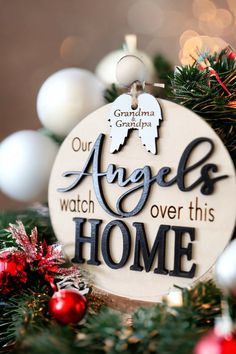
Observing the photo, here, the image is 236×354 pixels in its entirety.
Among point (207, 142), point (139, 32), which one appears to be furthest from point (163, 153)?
point (139, 32)

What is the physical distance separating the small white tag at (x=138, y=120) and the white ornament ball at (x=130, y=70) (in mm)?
22

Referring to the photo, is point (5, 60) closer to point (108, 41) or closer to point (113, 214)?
point (108, 41)

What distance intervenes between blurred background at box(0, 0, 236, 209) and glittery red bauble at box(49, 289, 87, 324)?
2.05 feet

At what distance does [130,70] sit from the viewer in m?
0.60

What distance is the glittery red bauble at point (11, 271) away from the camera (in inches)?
23.1

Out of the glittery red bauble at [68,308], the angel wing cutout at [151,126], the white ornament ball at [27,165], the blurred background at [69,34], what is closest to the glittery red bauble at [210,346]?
the glittery red bauble at [68,308]

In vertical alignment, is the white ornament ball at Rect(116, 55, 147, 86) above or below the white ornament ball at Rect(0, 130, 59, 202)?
above

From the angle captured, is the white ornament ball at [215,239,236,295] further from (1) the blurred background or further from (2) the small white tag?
(1) the blurred background

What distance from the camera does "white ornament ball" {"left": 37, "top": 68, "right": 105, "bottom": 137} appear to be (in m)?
0.72

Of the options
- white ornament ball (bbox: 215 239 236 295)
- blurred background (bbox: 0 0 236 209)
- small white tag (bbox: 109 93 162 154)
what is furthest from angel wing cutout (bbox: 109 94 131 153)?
blurred background (bbox: 0 0 236 209)

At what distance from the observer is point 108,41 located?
1.10 m

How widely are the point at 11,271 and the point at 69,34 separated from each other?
2.25ft

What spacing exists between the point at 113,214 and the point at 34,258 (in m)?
0.12

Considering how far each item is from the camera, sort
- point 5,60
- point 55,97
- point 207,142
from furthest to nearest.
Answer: point 5,60 → point 55,97 → point 207,142
